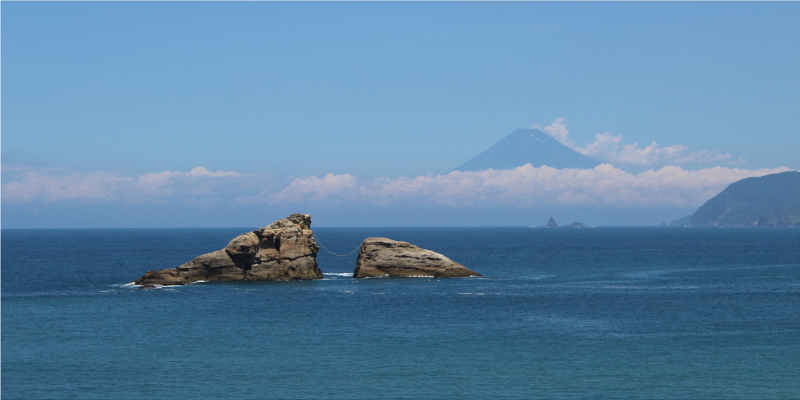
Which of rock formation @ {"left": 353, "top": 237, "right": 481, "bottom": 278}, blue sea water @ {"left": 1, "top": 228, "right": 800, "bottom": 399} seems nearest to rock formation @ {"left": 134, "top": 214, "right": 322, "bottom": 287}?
blue sea water @ {"left": 1, "top": 228, "right": 800, "bottom": 399}

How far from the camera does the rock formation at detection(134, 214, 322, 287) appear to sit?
9044 cm

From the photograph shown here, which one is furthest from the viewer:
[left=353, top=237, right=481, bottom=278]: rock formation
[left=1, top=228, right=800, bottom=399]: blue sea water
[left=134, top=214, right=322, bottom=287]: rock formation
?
[left=353, top=237, right=481, bottom=278]: rock formation

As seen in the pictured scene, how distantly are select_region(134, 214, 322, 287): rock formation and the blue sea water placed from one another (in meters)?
3.54

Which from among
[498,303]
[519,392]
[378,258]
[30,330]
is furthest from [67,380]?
[378,258]

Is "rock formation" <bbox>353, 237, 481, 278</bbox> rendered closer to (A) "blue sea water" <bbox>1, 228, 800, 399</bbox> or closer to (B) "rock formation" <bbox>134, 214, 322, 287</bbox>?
(A) "blue sea water" <bbox>1, 228, 800, 399</bbox>

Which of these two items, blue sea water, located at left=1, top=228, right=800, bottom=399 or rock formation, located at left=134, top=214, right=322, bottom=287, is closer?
blue sea water, located at left=1, top=228, right=800, bottom=399

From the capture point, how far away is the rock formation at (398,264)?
98.1 metres

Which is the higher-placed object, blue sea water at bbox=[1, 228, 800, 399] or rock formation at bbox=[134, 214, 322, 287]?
rock formation at bbox=[134, 214, 322, 287]

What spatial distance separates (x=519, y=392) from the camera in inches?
1560

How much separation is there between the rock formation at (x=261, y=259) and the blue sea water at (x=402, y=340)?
3.54 m

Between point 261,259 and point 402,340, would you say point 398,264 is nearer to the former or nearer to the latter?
point 261,259

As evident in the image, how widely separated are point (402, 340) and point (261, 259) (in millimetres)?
42589

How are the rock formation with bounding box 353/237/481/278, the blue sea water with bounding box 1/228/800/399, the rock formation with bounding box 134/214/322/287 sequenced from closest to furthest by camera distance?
the blue sea water with bounding box 1/228/800/399, the rock formation with bounding box 134/214/322/287, the rock formation with bounding box 353/237/481/278

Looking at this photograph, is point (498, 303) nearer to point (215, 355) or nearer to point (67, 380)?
point (215, 355)
